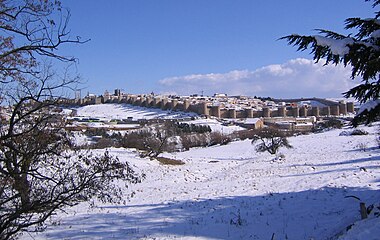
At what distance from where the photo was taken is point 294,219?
10609 mm

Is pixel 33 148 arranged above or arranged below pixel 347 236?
above

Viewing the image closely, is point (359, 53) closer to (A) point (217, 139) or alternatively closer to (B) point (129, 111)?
(A) point (217, 139)

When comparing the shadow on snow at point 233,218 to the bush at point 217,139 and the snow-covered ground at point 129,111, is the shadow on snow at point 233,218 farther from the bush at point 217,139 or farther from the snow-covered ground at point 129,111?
the snow-covered ground at point 129,111

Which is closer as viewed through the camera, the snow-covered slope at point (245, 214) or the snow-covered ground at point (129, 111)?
the snow-covered slope at point (245, 214)

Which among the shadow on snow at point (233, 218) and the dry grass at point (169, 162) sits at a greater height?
the shadow on snow at point (233, 218)

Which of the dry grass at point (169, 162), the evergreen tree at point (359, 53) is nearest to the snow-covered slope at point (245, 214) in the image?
the evergreen tree at point (359, 53)

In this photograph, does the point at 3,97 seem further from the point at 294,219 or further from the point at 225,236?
the point at 294,219

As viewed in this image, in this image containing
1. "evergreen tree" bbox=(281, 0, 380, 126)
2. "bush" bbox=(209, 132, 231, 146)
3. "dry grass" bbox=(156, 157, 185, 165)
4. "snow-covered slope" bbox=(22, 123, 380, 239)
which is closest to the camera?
"evergreen tree" bbox=(281, 0, 380, 126)

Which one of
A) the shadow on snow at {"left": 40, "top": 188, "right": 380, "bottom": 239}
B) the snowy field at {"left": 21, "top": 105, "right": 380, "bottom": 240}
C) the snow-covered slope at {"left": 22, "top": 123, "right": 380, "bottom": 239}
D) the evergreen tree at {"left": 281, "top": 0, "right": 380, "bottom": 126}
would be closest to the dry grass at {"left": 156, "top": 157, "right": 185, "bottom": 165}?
the snowy field at {"left": 21, "top": 105, "right": 380, "bottom": 240}

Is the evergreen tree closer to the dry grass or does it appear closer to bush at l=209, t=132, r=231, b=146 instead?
the dry grass

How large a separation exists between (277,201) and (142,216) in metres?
4.91

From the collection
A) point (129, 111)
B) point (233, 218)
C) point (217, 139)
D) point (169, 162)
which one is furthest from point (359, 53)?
point (129, 111)

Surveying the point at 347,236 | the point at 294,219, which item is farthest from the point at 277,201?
the point at 347,236

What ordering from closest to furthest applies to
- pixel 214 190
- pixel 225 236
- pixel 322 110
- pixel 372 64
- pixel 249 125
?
pixel 372 64
pixel 225 236
pixel 214 190
pixel 249 125
pixel 322 110
